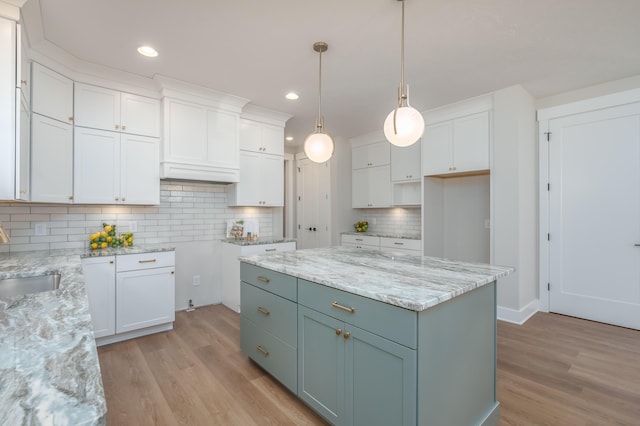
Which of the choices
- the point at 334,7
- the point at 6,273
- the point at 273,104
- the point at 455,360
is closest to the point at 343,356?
the point at 455,360

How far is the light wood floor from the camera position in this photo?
1990mm

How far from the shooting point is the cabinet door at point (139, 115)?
3305 millimetres

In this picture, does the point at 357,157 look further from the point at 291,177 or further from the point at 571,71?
the point at 571,71

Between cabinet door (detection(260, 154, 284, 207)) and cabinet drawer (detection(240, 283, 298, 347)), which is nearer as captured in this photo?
cabinet drawer (detection(240, 283, 298, 347))

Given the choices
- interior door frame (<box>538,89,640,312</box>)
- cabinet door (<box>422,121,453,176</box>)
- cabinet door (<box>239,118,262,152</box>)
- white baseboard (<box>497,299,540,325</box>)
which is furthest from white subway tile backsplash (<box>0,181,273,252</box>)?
interior door frame (<box>538,89,640,312</box>)

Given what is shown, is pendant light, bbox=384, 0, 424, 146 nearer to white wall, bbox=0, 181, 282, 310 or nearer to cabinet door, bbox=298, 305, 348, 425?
cabinet door, bbox=298, 305, 348, 425

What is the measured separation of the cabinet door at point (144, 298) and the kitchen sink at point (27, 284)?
0.95 m

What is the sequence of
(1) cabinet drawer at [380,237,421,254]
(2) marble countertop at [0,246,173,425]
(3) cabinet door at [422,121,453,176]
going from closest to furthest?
(2) marble countertop at [0,246,173,425] → (3) cabinet door at [422,121,453,176] → (1) cabinet drawer at [380,237,421,254]

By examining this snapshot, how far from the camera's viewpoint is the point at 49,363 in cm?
75

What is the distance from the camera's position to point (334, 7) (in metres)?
2.17

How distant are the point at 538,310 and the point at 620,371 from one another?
147cm

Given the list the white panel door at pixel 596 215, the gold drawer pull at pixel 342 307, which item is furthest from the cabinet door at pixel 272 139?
the white panel door at pixel 596 215

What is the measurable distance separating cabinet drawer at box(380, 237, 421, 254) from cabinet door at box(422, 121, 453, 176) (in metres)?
0.98

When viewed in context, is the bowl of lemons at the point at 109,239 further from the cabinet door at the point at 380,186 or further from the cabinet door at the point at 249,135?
the cabinet door at the point at 380,186
